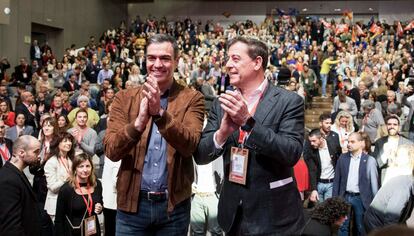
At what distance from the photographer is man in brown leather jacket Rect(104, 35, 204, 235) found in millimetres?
2684

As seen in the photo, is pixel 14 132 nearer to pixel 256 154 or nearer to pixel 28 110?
pixel 28 110

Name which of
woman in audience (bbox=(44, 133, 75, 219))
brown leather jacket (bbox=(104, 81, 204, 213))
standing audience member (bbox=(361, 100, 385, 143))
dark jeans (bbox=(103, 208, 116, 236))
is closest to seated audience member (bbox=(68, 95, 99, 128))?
woman in audience (bbox=(44, 133, 75, 219))

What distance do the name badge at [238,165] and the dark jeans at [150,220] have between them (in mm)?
383

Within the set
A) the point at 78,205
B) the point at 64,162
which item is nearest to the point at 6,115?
the point at 64,162

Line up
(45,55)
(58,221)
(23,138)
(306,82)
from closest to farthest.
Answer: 1. (23,138)
2. (58,221)
3. (306,82)
4. (45,55)

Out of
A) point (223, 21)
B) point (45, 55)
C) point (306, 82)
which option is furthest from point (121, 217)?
point (223, 21)

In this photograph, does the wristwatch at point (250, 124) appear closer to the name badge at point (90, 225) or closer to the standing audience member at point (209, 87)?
the name badge at point (90, 225)

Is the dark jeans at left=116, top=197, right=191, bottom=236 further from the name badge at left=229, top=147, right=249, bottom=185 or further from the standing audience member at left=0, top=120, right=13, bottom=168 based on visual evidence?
the standing audience member at left=0, top=120, right=13, bottom=168

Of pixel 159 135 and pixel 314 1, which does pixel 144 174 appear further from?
pixel 314 1

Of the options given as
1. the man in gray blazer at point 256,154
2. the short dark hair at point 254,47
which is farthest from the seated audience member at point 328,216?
the short dark hair at point 254,47

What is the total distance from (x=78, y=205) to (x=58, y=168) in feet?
2.55

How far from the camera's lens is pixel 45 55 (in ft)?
68.9

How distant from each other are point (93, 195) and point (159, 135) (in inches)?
104

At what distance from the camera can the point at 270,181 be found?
253 centimetres
